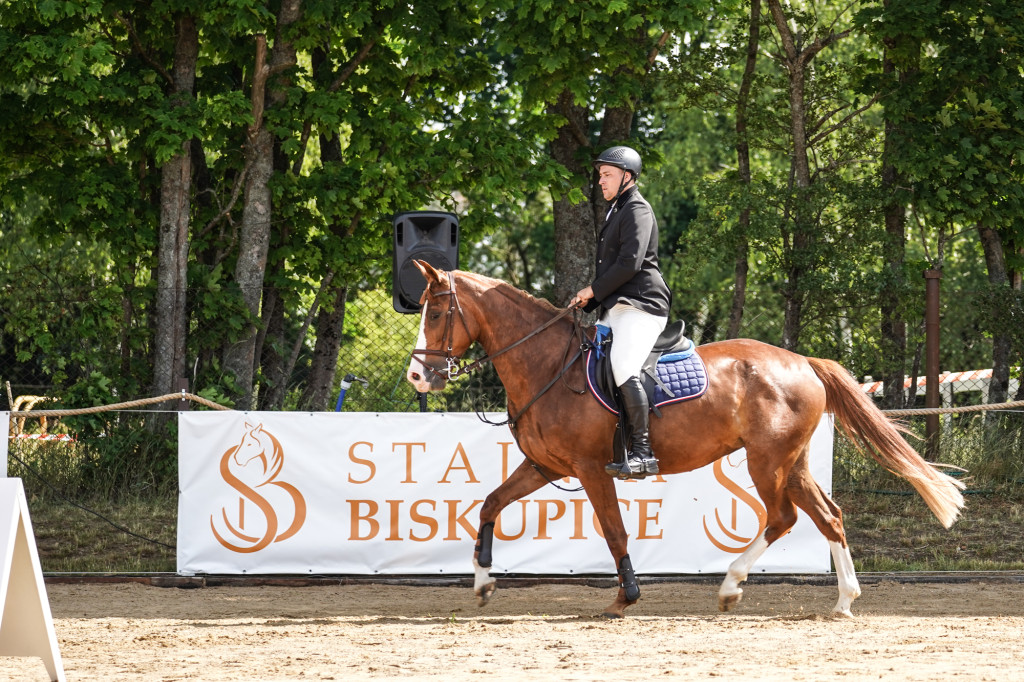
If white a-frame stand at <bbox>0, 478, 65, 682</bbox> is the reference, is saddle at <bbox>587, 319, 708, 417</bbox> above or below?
above

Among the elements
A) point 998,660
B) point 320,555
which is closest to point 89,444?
point 320,555

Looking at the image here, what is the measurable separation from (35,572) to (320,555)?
12.5 ft

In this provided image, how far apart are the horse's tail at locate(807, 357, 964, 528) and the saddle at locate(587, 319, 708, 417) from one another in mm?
1104

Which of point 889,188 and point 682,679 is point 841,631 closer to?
point 682,679

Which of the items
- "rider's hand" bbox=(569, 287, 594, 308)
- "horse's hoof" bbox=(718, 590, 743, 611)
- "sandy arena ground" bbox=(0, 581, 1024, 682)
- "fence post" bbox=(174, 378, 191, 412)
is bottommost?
"sandy arena ground" bbox=(0, 581, 1024, 682)

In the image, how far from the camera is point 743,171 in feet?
52.2

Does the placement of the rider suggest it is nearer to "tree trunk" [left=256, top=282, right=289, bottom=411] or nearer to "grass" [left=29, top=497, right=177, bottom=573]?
"grass" [left=29, top=497, right=177, bottom=573]

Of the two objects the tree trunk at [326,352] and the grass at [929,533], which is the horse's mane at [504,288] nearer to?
the grass at [929,533]

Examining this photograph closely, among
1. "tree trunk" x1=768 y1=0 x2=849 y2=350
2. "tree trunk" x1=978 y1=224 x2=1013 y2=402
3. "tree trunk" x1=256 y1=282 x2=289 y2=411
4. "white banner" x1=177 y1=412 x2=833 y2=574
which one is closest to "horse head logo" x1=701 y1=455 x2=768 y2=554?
"white banner" x1=177 y1=412 x2=833 y2=574

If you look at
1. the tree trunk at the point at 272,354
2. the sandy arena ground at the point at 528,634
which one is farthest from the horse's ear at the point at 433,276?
the tree trunk at the point at 272,354

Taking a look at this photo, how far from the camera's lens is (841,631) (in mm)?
7590

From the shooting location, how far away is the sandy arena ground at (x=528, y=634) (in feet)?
20.7

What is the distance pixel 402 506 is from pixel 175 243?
16.7 feet

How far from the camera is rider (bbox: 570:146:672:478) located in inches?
316
